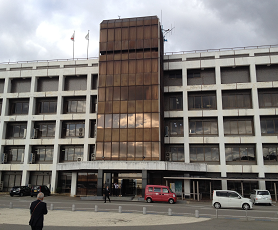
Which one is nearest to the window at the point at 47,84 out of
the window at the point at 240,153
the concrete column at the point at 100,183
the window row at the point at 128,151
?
the window row at the point at 128,151

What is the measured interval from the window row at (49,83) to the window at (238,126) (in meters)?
22.0

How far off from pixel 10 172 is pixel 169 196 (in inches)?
1164

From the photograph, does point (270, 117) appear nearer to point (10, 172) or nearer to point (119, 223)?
point (119, 223)

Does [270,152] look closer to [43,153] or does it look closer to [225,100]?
[225,100]

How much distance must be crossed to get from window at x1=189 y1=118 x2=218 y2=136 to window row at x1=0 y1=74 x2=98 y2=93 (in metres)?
17.1

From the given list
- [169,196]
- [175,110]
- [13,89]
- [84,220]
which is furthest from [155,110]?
[13,89]

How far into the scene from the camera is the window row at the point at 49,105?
4688 cm

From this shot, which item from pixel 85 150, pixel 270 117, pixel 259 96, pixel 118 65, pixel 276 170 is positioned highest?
pixel 118 65

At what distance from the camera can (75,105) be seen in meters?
47.3

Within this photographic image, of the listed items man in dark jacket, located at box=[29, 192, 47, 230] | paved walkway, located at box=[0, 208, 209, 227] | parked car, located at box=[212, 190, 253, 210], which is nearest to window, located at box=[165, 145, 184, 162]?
parked car, located at box=[212, 190, 253, 210]

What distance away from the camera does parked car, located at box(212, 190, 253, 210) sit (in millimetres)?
25672

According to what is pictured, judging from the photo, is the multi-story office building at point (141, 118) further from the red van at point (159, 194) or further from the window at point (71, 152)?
the red van at point (159, 194)

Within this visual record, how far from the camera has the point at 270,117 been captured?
137 feet

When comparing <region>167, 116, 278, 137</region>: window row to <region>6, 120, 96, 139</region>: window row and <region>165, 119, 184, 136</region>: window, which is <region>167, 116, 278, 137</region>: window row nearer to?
<region>165, 119, 184, 136</region>: window
